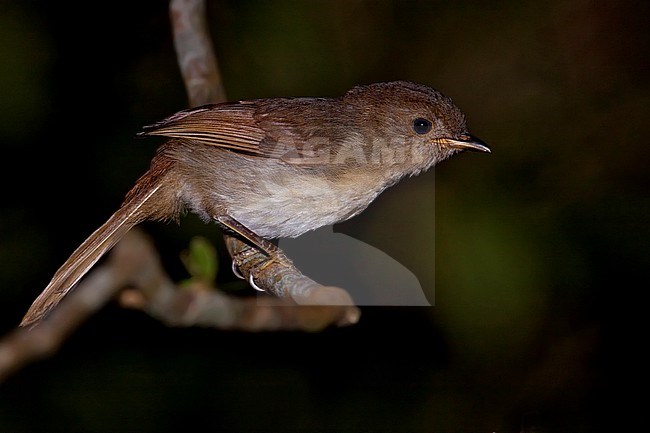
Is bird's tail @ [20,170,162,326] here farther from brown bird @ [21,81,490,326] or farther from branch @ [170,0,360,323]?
branch @ [170,0,360,323]

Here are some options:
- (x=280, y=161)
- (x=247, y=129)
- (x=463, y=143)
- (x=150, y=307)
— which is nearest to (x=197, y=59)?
(x=247, y=129)

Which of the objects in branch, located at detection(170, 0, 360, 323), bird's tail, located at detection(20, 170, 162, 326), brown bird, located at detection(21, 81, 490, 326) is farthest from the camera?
branch, located at detection(170, 0, 360, 323)

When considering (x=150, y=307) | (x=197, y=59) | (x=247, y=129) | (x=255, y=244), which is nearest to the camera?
(x=150, y=307)

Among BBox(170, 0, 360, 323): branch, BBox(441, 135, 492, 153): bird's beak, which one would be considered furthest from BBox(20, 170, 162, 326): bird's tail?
BBox(441, 135, 492, 153): bird's beak

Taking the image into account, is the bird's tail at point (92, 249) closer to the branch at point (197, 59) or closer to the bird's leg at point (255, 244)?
the bird's leg at point (255, 244)

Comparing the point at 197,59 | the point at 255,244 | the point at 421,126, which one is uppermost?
the point at 197,59

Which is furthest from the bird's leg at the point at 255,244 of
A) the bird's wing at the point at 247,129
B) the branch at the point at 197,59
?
the bird's wing at the point at 247,129

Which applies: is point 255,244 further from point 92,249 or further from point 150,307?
point 150,307

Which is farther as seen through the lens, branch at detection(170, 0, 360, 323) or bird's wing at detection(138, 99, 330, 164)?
branch at detection(170, 0, 360, 323)
